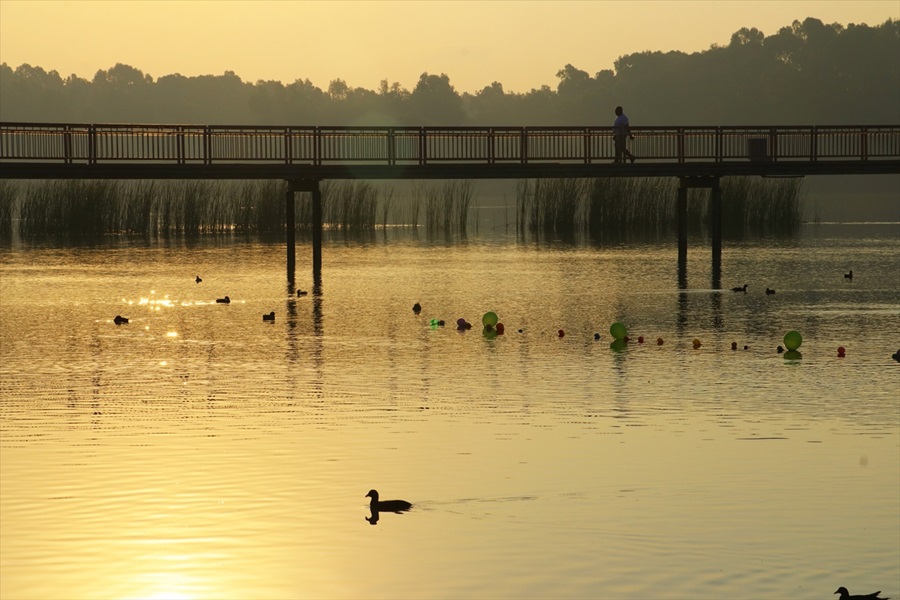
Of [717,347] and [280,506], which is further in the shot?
[717,347]

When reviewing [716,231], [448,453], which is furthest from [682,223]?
[448,453]

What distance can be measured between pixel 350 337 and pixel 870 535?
18212mm

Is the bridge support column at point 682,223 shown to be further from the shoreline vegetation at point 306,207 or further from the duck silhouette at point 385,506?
the duck silhouette at point 385,506

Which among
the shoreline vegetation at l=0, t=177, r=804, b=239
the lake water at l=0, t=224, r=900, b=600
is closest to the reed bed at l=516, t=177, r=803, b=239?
the shoreline vegetation at l=0, t=177, r=804, b=239

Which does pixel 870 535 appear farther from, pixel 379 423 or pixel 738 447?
pixel 379 423

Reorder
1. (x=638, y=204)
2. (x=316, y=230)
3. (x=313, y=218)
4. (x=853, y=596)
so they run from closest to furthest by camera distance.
Result: (x=853, y=596), (x=313, y=218), (x=316, y=230), (x=638, y=204)

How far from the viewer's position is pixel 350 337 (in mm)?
30609

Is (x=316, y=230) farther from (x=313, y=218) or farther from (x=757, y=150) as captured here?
(x=757, y=150)

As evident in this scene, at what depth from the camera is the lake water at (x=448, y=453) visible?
40.4 feet

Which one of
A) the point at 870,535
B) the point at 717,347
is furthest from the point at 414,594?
the point at 717,347

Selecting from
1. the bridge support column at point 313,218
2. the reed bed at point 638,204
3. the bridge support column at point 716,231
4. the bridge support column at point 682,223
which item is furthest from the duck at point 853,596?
the reed bed at point 638,204

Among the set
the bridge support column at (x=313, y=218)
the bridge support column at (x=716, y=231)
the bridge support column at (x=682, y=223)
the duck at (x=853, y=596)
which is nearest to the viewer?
the duck at (x=853, y=596)

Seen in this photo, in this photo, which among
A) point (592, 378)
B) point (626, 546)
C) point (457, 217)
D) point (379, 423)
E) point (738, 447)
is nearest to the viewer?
point (626, 546)

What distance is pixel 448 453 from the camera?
17188 mm
